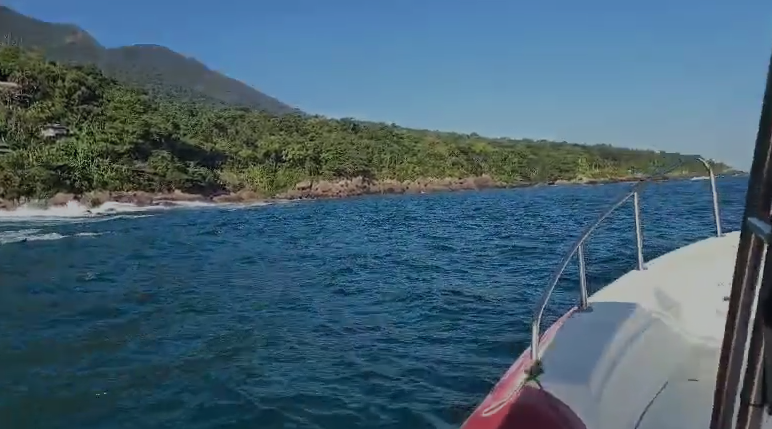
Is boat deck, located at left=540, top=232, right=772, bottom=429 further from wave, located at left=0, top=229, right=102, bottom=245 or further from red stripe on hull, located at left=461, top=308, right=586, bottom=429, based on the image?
wave, located at left=0, top=229, right=102, bottom=245

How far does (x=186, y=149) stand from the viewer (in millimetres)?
75000

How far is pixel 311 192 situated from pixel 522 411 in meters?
80.3

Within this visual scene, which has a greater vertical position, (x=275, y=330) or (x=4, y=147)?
(x=4, y=147)

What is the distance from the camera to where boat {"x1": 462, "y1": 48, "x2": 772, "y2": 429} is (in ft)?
5.08

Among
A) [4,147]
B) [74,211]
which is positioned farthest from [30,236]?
[4,147]

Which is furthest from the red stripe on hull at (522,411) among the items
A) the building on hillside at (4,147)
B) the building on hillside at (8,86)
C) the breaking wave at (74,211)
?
the building on hillside at (8,86)

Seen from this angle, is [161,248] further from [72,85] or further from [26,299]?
[72,85]

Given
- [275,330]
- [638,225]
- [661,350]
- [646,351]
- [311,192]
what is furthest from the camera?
[311,192]

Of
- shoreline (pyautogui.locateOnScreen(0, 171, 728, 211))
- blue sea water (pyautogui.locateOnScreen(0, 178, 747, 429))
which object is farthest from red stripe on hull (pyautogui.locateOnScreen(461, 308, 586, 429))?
shoreline (pyautogui.locateOnScreen(0, 171, 728, 211))

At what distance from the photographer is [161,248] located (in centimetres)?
2020

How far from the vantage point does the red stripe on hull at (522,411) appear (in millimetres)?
3104

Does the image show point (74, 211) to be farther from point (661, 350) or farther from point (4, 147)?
point (661, 350)

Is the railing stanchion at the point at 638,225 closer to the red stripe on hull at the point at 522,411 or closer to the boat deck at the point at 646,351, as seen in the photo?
the boat deck at the point at 646,351

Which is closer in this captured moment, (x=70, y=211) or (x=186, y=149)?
(x=70, y=211)
